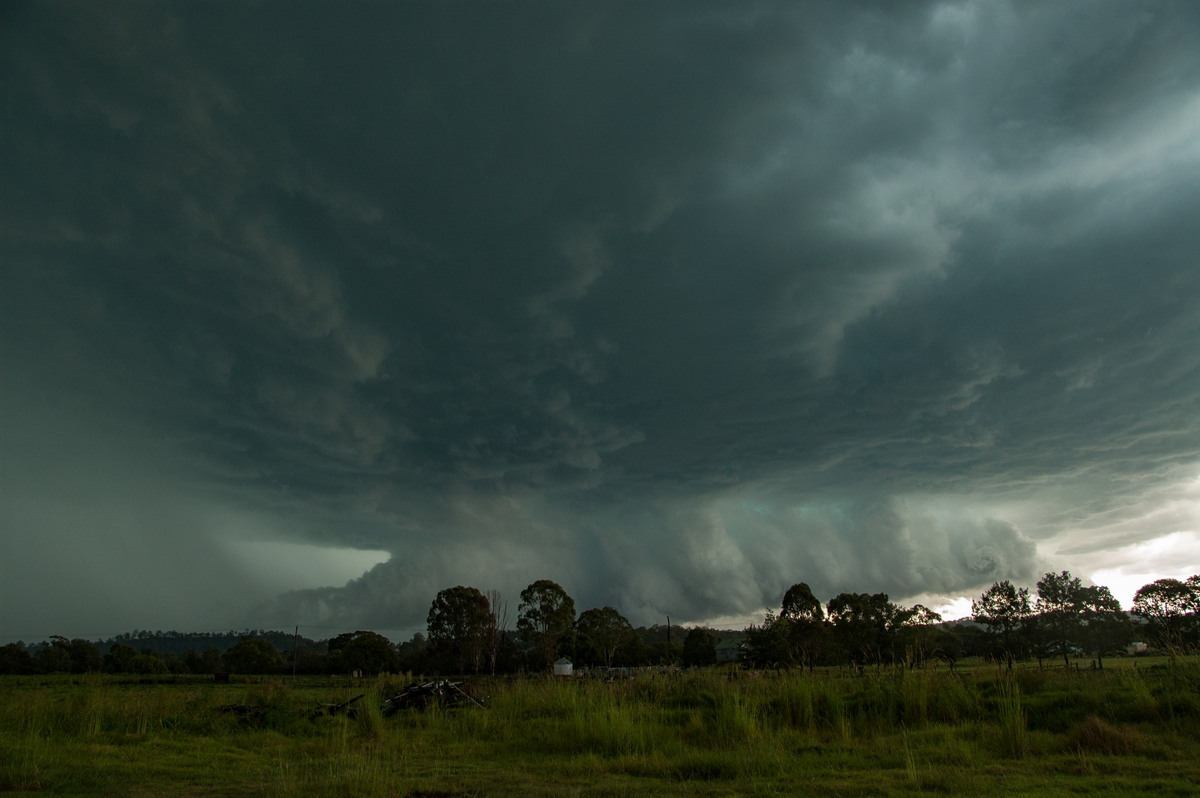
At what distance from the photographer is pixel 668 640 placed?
236 feet

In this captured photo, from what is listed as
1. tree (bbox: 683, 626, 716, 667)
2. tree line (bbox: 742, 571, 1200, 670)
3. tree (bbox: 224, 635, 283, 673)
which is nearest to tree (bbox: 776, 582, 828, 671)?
tree line (bbox: 742, 571, 1200, 670)

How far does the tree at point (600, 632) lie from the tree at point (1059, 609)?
4787 cm

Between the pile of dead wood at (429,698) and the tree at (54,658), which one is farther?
the tree at (54,658)

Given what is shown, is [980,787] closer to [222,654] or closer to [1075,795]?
[1075,795]

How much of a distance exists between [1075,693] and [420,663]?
60.8 metres

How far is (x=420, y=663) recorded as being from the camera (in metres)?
65.3

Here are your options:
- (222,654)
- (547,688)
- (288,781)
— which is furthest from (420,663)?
(288,781)

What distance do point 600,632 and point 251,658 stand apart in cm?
3876

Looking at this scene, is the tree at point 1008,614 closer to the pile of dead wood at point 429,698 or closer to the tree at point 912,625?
the tree at point 912,625

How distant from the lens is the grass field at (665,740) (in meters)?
8.89

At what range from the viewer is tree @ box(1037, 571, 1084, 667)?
75438 mm

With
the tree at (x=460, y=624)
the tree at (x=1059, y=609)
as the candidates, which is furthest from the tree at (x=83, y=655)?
the tree at (x=1059, y=609)

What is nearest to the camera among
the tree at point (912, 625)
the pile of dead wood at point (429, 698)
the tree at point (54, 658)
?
the pile of dead wood at point (429, 698)

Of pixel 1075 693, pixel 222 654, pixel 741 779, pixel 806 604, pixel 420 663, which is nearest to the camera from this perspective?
pixel 741 779
